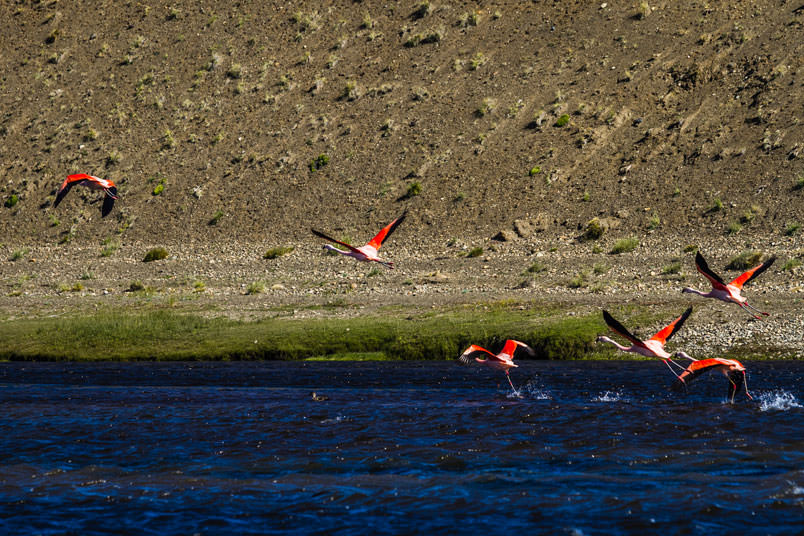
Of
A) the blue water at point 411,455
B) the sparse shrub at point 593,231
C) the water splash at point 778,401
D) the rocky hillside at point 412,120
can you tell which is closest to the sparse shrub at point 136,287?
the rocky hillside at point 412,120

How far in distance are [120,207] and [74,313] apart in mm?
26993

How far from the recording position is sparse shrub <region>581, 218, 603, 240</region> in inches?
2234

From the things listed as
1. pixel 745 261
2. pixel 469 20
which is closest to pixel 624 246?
pixel 745 261

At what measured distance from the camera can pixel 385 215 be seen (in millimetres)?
64875

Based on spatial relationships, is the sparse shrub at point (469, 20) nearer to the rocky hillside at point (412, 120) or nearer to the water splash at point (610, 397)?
the rocky hillside at point (412, 120)

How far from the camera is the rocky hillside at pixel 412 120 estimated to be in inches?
2410

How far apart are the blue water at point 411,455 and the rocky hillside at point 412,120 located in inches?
1177

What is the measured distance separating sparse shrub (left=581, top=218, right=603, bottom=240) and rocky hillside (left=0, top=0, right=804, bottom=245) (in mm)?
1002

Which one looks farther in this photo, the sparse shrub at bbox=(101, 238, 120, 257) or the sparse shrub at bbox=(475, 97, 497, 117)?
the sparse shrub at bbox=(475, 97, 497, 117)

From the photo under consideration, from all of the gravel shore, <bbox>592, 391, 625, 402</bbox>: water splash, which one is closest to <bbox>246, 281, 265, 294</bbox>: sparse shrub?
the gravel shore

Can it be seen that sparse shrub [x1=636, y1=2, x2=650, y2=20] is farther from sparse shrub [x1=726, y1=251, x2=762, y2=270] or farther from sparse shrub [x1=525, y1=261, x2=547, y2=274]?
sparse shrub [x1=726, y1=251, x2=762, y2=270]

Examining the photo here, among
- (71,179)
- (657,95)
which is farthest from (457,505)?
(657,95)

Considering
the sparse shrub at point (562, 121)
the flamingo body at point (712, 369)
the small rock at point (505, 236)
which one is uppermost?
the sparse shrub at point (562, 121)

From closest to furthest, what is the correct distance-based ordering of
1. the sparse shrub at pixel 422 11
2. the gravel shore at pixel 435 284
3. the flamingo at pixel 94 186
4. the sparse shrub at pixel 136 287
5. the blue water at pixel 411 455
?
the blue water at pixel 411 455, the flamingo at pixel 94 186, the gravel shore at pixel 435 284, the sparse shrub at pixel 136 287, the sparse shrub at pixel 422 11
